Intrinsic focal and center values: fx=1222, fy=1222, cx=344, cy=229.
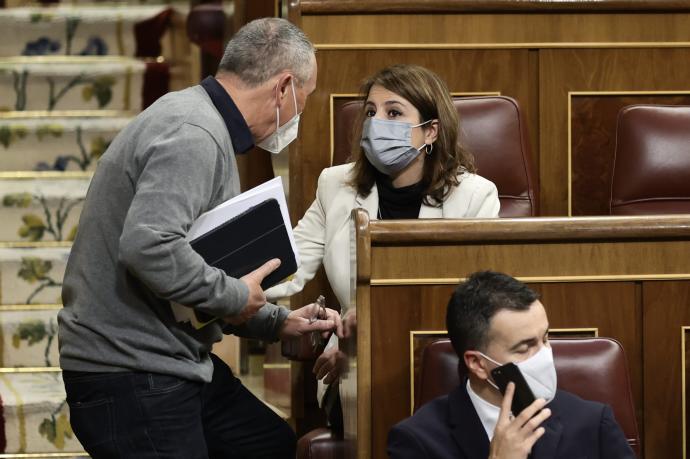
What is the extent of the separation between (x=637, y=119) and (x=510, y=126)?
21 centimetres

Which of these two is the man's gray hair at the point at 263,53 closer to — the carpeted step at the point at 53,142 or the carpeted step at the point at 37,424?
the carpeted step at the point at 37,424

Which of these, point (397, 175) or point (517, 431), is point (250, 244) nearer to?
point (517, 431)

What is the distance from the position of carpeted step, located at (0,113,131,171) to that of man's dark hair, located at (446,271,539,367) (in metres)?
1.57

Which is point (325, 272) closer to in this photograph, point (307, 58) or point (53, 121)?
point (307, 58)

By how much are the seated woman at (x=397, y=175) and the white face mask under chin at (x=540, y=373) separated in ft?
1.84

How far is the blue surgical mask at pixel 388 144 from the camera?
184 centimetres

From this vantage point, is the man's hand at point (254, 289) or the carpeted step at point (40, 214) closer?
the man's hand at point (254, 289)

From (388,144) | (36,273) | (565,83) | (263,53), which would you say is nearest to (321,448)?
(388,144)

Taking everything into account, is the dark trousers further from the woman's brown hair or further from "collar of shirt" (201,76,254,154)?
the woman's brown hair

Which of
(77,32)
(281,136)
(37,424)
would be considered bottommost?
(37,424)

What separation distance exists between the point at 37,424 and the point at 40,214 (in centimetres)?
56

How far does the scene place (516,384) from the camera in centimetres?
127

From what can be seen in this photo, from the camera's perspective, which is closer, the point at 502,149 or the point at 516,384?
the point at 516,384

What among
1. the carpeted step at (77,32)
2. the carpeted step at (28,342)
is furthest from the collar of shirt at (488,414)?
the carpeted step at (77,32)
